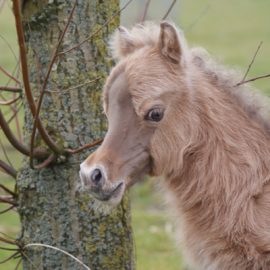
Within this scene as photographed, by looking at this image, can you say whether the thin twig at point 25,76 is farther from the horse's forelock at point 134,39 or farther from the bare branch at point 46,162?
the horse's forelock at point 134,39

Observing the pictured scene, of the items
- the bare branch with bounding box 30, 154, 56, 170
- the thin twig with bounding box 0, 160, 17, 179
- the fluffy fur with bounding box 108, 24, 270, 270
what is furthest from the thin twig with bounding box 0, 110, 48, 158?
the fluffy fur with bounding box 108, 24, 270, 270

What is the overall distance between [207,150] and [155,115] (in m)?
0.38

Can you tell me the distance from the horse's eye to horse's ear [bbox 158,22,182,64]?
30 cm

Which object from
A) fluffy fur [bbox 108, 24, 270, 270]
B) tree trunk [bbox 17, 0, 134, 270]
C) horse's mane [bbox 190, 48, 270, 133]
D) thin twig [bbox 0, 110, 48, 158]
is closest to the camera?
thin twig [bbox 0, 110, 48, 158]

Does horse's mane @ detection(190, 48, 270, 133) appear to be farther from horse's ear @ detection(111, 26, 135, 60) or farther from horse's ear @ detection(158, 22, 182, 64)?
horse's ear @ detection(111, 26, 135, 60)

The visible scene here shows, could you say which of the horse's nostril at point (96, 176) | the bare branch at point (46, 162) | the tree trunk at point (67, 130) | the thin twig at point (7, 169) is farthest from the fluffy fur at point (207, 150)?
the thin twig at point (7, 169)

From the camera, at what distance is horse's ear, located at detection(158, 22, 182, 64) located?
479cm

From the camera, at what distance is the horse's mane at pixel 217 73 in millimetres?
5121

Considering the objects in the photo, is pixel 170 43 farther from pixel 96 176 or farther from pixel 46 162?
pixel 46 162

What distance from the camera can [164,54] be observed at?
4934mm

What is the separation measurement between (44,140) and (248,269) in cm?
124

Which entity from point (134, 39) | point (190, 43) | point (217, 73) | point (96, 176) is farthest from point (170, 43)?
point (190, 43)

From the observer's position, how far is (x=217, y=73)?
516 centimetres

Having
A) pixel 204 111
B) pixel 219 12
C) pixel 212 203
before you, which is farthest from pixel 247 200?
pixel 219 12
